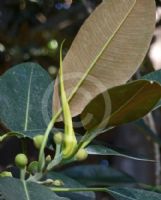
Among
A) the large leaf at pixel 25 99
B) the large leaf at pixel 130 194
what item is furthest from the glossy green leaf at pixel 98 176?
the large leaf at pixel 130 194

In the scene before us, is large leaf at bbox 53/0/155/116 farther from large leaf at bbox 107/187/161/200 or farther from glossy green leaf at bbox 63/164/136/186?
glossy green leaf at bbox 63/164/136/186

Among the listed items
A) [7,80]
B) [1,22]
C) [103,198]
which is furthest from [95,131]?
[103,198]

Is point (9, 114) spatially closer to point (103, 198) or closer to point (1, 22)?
point (1, 22)

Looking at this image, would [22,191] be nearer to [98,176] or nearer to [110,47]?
[110,47]

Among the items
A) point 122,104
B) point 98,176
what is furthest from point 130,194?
point 98,176

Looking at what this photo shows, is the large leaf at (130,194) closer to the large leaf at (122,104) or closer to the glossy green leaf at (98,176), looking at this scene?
the large leaf at (122,104)

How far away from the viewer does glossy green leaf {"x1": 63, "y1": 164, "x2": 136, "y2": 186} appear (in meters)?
1.71

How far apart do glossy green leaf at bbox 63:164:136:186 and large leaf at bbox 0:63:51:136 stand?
1.82ft

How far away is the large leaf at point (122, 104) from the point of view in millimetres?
868

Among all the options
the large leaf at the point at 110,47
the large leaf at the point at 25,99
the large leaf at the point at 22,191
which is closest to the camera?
the large leaf at the point at 22,191

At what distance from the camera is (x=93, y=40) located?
3.15 feet

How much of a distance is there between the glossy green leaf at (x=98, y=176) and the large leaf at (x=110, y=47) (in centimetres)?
76

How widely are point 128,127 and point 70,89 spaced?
6.58 feet

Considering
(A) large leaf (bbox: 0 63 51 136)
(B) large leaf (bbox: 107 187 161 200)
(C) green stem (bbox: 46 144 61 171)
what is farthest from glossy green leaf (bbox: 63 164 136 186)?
(C) green stem (bbox: 46 144 61 171)
